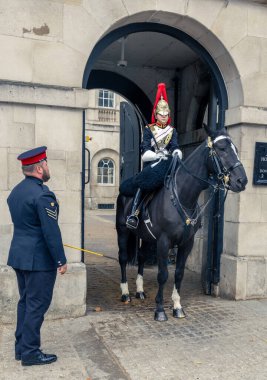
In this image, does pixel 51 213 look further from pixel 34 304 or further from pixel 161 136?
pixel 161 136

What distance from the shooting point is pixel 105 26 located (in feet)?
16.6

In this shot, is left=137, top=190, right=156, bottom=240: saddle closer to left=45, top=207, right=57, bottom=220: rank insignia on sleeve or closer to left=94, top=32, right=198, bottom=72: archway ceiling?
left=45, top=207, right=57, bottom=220: rank insignia on sleeve

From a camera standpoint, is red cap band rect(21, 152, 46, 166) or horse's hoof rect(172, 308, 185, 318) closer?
red cap band rect(21, 152, 46, 166)

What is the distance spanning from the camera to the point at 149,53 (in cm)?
791

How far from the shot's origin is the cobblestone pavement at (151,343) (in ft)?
11.9

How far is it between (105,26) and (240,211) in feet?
10.9

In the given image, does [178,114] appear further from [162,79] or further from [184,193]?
[184,193]

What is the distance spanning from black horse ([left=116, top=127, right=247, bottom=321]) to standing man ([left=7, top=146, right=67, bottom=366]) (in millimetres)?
1776

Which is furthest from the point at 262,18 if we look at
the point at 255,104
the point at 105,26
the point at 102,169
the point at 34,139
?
the point at 102,169

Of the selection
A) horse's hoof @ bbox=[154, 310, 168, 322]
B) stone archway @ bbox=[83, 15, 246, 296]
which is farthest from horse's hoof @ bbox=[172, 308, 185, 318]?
stone archway @ bbox=[83, 15, 246, 296]

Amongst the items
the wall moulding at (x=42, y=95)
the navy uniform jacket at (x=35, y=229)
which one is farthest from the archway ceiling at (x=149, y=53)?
the navy uniform jacket at (x=35, y=229)

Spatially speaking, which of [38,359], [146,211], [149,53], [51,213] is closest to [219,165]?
[146,211]

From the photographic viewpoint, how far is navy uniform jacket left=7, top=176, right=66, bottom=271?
3504 millimetres

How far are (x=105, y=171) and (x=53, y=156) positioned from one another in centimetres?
2131
